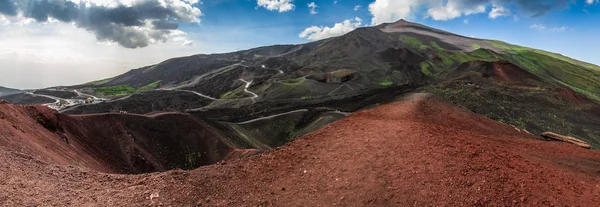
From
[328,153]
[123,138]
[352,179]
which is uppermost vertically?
[328,153]

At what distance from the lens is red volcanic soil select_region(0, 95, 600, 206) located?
8227 mm

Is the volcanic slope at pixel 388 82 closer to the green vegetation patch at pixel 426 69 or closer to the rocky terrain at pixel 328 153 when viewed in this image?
the green vegetation patch at pixel 426 69

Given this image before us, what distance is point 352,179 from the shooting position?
32.1ft

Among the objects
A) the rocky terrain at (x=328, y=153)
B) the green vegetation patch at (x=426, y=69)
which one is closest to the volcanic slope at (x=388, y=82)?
the green vegetation patch at (x=426, y=69)

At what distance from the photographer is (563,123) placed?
34.2 m

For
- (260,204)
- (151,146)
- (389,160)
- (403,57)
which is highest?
(403,57)

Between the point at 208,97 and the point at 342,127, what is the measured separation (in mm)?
74685

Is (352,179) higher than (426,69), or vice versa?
(426,69)

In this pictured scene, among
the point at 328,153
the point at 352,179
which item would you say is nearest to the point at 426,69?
the point at 328,153

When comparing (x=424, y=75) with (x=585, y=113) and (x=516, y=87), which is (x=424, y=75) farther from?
(x=585, y=113)

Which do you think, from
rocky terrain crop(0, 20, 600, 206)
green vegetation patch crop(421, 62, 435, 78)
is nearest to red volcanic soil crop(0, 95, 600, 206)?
rocky terrain crop(0, 20, 600, 206)

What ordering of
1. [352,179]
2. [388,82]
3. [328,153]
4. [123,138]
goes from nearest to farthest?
[352,179] < [328,153] < [123,138] < [388,82]

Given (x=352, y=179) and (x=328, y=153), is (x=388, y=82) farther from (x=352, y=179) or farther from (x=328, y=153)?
(x=352, y=179)

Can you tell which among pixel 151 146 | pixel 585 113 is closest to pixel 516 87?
pixel 585 113
